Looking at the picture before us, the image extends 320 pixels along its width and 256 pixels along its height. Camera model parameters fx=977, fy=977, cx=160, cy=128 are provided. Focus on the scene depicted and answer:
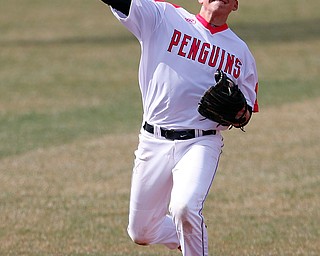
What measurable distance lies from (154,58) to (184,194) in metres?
1.02

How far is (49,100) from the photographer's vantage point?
58.5 feet

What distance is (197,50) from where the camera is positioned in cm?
687

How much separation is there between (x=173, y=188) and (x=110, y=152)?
265 inches

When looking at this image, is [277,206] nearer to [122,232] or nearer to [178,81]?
[122,232]

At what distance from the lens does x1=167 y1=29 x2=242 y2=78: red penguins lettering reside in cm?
686

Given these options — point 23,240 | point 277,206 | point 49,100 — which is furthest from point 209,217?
point 49,100

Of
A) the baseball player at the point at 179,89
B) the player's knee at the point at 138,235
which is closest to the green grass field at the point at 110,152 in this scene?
the player's knee at the point at 138,235

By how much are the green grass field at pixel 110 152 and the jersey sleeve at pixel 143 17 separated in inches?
90.0

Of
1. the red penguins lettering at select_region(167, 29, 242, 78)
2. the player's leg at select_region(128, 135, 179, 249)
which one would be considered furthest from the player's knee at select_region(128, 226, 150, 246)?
the red penguins lettering at select_region(167, 29, 242, 78)

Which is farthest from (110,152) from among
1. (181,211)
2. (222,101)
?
(181,211)

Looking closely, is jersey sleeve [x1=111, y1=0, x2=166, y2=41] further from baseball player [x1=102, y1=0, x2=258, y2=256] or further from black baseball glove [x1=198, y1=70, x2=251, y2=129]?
black baseball glove [x1=198, y1=70, x2=251, y2=129]

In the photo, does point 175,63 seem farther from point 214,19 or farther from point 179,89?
point 214,19

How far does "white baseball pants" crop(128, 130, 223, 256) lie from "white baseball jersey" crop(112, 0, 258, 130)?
15 centimetres

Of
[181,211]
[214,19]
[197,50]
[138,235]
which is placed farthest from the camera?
[138,235]
